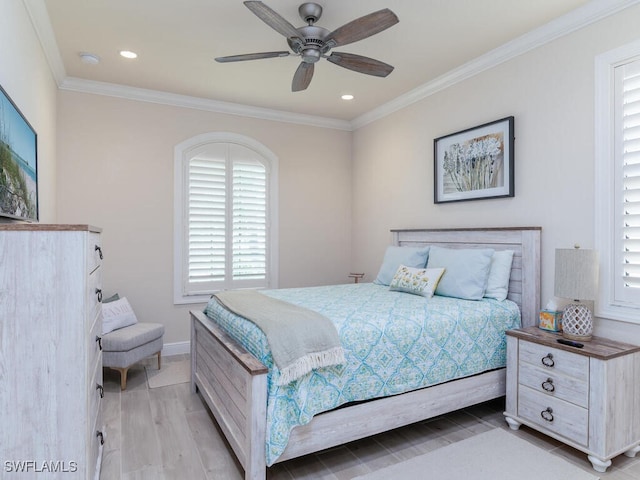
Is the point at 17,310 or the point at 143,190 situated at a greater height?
the point at 143,190

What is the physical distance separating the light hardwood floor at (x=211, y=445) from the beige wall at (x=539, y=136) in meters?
0.99

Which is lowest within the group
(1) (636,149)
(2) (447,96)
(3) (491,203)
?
(3) (491,203)

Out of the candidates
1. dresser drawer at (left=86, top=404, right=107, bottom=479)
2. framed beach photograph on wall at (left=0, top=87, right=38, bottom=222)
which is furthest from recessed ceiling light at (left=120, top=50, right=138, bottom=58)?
dresser drawer at (left=86, top=404, right=107, bottom=479)

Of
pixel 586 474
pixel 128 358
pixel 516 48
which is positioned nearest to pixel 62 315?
pixel 128 358

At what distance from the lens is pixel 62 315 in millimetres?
1511

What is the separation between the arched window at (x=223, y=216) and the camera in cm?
438

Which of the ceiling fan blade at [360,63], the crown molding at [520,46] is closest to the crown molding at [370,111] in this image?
the crown molding at [520,46]

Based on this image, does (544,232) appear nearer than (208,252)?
Yes

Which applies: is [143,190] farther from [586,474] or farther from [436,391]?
[586,474]

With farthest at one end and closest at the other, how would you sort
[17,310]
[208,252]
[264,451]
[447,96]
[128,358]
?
[208,252] < [447,96] < [128,358] < [264,451] < [17,310]

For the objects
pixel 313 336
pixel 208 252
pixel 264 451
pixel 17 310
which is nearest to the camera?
pixel 17 310

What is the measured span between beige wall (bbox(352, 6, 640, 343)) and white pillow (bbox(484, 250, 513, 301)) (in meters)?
0.25

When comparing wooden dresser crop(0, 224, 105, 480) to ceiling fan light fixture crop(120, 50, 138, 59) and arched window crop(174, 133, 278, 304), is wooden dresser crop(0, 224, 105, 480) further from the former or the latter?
arched window crop(174, 133, 278, 304)

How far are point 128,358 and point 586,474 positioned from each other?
3.31 meters
